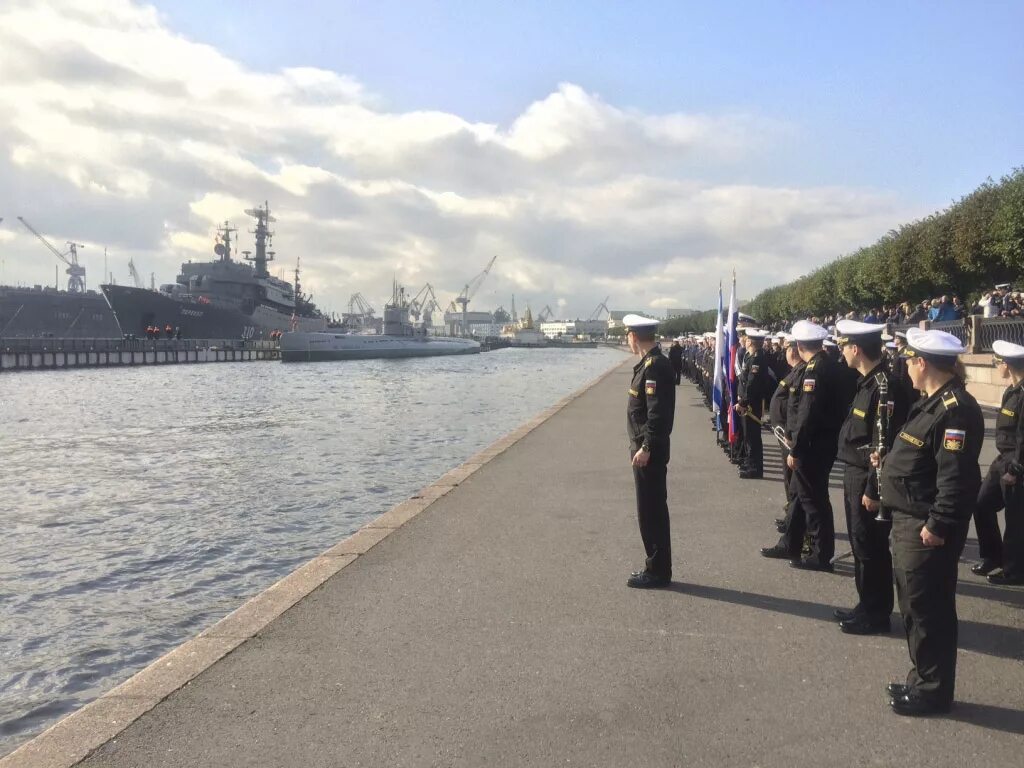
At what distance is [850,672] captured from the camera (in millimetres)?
4484

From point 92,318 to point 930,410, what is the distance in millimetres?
99704

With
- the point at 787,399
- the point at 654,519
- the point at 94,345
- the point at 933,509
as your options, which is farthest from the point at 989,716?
the point at 94,345

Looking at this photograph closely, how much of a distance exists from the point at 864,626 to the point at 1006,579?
75.0 inches

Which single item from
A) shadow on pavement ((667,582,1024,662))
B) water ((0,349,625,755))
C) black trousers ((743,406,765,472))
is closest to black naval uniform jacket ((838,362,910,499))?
shadow on pavement ((667,582,1024,662))

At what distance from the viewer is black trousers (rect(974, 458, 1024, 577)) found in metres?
6.19

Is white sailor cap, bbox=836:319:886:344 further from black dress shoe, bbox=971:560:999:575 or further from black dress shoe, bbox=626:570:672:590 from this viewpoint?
black dress shoe, bbox=971:560:999:575

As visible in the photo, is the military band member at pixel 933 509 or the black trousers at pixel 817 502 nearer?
the military band member at pixel 933 509

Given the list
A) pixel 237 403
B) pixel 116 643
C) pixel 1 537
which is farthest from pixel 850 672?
pixel 237 403

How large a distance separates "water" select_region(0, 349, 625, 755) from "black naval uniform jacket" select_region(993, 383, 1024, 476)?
612 centimetres

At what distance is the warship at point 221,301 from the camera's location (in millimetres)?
85625

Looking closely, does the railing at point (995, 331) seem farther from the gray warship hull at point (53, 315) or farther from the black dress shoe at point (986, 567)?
the gray warship hull at point (53, 315)

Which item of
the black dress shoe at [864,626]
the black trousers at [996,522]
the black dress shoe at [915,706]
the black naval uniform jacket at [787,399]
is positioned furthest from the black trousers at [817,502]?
the black dress shoe at [915,706]

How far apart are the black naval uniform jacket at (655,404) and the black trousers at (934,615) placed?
85.0 inches

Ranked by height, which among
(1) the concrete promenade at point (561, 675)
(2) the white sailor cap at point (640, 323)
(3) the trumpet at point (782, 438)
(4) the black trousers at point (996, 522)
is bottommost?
(1) the concrete promenade at point (561, 675)
